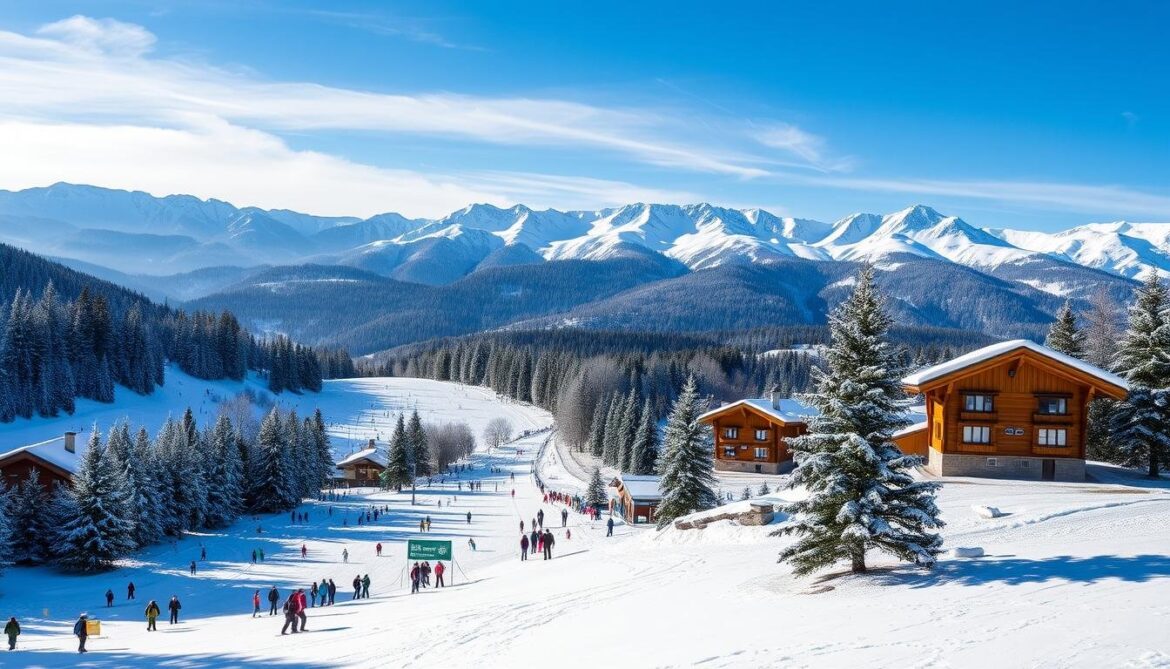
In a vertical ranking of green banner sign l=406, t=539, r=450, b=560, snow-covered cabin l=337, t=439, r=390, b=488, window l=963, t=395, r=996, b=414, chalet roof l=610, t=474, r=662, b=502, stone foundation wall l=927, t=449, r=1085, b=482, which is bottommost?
snow-covered cabin l=337, t=439, r=390, b=488

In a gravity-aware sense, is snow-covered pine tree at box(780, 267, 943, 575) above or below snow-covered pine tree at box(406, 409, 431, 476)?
above

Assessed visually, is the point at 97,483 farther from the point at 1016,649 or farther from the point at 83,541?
the point at 1016,649

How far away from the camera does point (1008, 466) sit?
32.0 m

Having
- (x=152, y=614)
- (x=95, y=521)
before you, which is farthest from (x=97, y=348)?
(x=152, y=614)

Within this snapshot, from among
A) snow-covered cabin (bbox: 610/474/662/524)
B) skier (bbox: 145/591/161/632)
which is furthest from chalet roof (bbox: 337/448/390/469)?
skier (bbox: 145/591/161/632)

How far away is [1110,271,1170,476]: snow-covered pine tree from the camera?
102ft

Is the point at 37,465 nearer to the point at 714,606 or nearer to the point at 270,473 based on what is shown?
the point at 270,473

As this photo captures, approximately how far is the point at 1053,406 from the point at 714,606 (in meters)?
20.2

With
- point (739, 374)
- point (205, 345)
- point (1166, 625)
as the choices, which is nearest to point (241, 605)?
point (1166, 625)

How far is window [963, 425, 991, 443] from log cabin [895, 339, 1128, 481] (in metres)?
0.04

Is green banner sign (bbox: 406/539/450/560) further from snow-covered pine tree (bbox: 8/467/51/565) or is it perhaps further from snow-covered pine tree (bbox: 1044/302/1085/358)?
snow-covered pine tree (bbox: 1044/302/1085/358)

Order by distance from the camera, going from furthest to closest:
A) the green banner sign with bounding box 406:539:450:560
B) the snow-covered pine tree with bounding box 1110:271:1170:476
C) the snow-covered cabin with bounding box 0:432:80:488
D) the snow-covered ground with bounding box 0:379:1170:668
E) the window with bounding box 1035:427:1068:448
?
the snow-covered cabin with bounding box 0:432:80:488 → the window with bounding box 1035:427:1068:448 → the snow-covered pine tree with bounding box 1110:271:1170:476 → the green banner sign with bounding box 406:539:450:560 → the snow-covered ground with bounding box 0:379:1170:668

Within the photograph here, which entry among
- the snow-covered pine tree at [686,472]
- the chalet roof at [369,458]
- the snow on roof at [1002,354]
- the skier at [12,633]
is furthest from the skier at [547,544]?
the chalet roof at [369,458]

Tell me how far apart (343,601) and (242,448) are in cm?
3341
